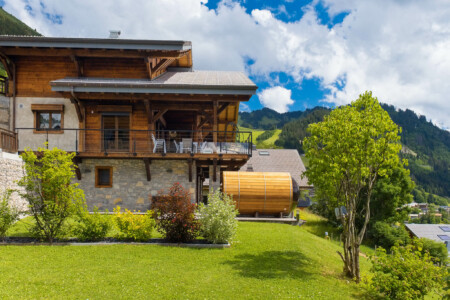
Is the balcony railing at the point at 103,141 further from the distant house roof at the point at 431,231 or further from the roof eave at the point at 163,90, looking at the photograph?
the distant house roof at the point at 431,231

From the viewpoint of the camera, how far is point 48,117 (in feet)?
57.7

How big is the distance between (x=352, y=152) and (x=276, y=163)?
38.0 metres

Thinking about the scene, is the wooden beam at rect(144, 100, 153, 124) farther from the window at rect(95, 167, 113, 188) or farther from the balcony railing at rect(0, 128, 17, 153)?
the balcony railing at rect(0, 128, 17, 153)

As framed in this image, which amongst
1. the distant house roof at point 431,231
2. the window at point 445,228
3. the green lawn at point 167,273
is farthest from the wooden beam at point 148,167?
the window at point 445,228

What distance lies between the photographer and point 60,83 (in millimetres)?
15633

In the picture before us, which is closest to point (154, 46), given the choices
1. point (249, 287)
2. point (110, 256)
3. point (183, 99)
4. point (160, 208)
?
point (183, 99)

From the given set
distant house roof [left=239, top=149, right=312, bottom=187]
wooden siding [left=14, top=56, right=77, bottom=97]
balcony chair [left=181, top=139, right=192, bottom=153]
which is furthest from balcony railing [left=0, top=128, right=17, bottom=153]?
distant house roof [left=239, top=149, right=312, bottom=187]

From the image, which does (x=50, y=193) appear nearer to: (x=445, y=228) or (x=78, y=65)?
(x=78, y=65)

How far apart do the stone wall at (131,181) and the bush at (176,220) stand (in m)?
5.64

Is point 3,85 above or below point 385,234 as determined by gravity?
above

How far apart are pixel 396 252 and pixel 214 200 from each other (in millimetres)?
5882

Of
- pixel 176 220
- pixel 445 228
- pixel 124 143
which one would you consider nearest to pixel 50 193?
pixel 176 220

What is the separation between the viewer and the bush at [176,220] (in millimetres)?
10961

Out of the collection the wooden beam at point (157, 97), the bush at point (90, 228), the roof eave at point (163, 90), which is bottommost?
the bush at point (90, 228)
